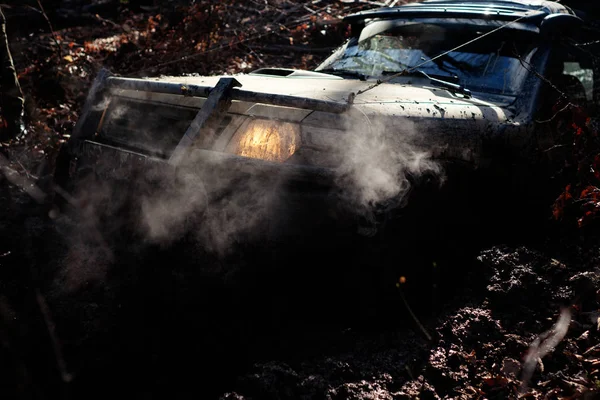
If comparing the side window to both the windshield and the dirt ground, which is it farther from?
the dirt ground

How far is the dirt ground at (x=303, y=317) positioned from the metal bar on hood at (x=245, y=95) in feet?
2.48

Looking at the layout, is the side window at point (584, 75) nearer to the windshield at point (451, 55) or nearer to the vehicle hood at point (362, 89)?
the windshield at point (451, 55)

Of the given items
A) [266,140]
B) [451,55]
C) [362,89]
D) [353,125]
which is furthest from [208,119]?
[451,55]

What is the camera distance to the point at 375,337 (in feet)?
9.87

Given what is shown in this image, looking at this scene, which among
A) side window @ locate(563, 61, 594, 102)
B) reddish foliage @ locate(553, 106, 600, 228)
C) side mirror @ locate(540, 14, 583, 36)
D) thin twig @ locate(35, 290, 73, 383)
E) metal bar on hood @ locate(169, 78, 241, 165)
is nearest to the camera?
thin twig @ locate(35, 290, 73, 383)

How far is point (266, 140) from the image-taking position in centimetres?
Answer: 294

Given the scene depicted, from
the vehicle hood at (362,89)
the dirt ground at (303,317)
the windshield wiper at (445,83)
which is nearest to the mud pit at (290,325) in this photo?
the dirt ground at (303,317)

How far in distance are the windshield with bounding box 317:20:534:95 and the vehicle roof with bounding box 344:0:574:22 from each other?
4.2 inches

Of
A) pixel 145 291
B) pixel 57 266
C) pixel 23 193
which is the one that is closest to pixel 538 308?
pixel 145 291

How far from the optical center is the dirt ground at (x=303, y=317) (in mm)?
2594

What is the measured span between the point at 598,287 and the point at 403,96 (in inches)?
69.4

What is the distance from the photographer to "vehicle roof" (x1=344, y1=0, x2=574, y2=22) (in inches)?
161

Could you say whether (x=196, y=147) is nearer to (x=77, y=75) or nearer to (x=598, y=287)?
(x=598, y=287)

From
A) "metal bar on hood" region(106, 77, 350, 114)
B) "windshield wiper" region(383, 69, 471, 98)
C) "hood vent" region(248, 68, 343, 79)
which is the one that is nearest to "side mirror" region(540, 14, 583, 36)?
"windshield wiper" region(383, 69, 471, 98)
